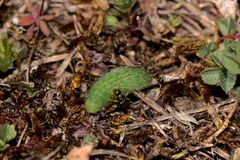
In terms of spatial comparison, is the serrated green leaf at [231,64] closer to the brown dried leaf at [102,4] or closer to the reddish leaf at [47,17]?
the brown dried leaf at [102,4]

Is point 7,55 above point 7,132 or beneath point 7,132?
above

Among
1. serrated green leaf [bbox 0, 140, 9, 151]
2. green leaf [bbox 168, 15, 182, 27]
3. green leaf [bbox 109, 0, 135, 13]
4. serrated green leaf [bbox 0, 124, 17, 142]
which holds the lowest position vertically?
serrated green leaf [bbox 0, 140, 9, 151]

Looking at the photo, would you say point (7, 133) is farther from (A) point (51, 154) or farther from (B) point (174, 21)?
(B) point (174, 21)

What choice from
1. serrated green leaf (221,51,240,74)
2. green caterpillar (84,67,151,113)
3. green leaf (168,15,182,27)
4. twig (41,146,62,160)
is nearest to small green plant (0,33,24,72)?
green caterpillar (84,67,151,113)

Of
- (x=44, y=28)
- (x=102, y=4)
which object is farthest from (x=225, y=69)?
(x=44, y=28)

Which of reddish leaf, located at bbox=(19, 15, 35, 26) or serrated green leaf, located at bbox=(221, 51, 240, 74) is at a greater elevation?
reddish leaf, located at bbox=(19, 15, 35, 26)

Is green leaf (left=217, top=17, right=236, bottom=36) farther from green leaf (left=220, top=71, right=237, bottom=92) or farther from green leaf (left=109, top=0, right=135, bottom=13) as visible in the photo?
green leaf (left=109, top=0, right=135, bottom=13)
